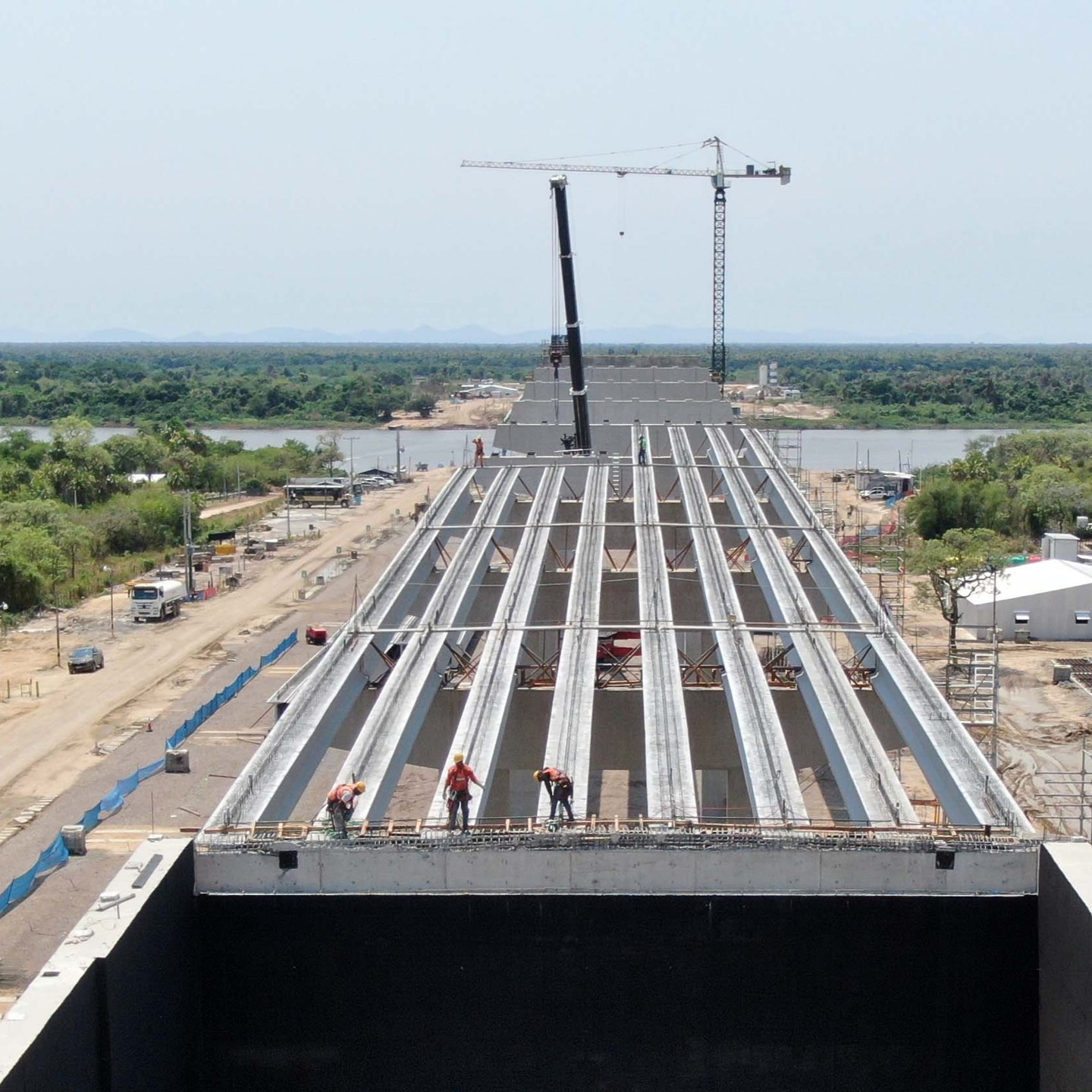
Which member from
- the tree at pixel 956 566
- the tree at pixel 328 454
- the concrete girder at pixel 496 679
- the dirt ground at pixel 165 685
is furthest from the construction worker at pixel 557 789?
the tree at pixel 328 454

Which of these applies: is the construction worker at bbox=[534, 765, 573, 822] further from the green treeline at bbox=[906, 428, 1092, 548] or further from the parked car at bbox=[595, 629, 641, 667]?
the green treeline at bbox=[906, 428, 1092, 548]

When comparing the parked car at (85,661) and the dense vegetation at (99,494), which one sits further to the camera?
the dense vegetation at (99,494)

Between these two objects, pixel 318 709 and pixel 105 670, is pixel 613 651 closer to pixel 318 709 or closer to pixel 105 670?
pixel 318 709

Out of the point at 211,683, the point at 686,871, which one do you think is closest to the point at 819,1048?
the point at 686,871

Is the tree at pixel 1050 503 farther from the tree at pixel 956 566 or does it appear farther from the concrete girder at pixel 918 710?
the concrete girder at pixel 918 710

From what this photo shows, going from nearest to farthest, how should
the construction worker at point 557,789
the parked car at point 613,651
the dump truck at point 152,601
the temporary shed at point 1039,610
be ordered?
the construction worker at point 557,789, the parked car at point 613,651, the temporary shed at point 1039,610, the dump truck at point 152,601

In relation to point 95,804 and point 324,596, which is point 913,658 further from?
point 324,596

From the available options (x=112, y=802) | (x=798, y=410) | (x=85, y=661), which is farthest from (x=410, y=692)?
(x=798, y=410)
